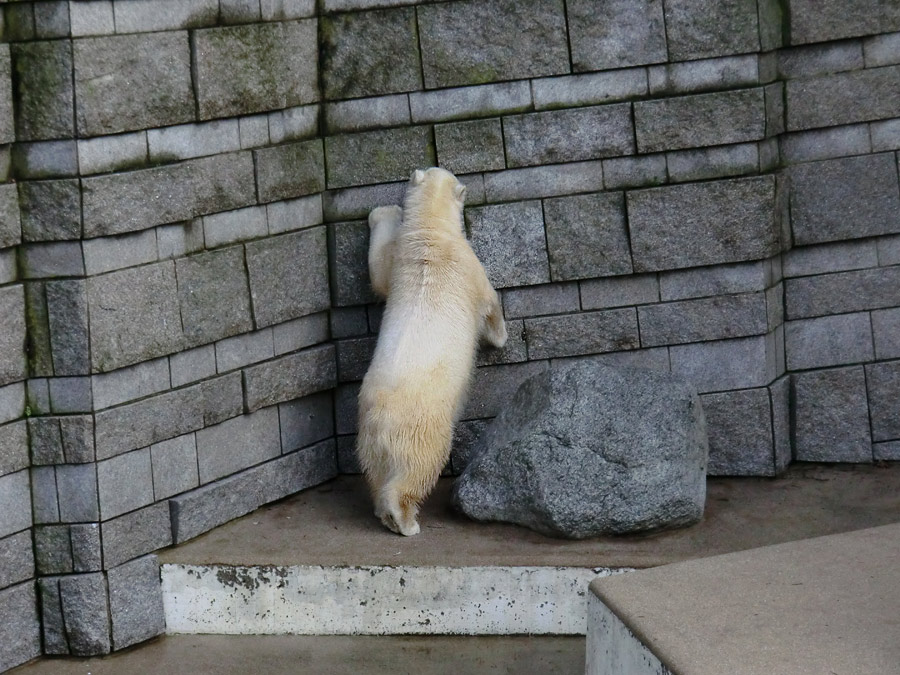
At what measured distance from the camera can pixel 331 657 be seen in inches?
178

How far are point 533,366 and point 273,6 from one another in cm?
187

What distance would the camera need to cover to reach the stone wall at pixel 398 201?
4.41 metres

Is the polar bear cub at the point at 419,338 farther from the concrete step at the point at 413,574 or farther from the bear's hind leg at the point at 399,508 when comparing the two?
the concrete step at the point at 413,574

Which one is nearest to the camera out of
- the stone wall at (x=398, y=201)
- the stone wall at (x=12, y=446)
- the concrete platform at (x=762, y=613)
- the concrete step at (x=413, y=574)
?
the concrete platform at (x=762, y=613)

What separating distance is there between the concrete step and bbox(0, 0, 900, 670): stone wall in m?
0.21

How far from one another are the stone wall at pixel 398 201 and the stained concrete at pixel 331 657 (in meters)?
0.11

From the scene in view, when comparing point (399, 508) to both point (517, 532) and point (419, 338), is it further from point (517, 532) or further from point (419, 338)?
point (419, 338)

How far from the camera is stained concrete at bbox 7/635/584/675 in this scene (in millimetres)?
4410

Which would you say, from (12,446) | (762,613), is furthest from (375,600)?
(762,613)

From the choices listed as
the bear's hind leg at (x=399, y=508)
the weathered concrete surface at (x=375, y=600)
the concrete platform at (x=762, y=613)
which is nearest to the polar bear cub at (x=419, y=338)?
the bear's hind leg at (x=399, y=508)

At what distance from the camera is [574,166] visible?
519 centimetres

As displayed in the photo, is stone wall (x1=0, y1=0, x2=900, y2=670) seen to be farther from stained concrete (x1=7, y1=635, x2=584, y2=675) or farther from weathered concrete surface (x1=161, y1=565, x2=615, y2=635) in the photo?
weathered concrete surface (x1=161, y1=565, x2=615, y2=635)

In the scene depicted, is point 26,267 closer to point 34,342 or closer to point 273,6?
point 34,342

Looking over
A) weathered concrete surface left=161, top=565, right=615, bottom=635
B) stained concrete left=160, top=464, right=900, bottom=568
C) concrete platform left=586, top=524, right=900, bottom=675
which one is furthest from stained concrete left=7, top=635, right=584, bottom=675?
concrete platform left=586, top=524, right=900, bottom=675
